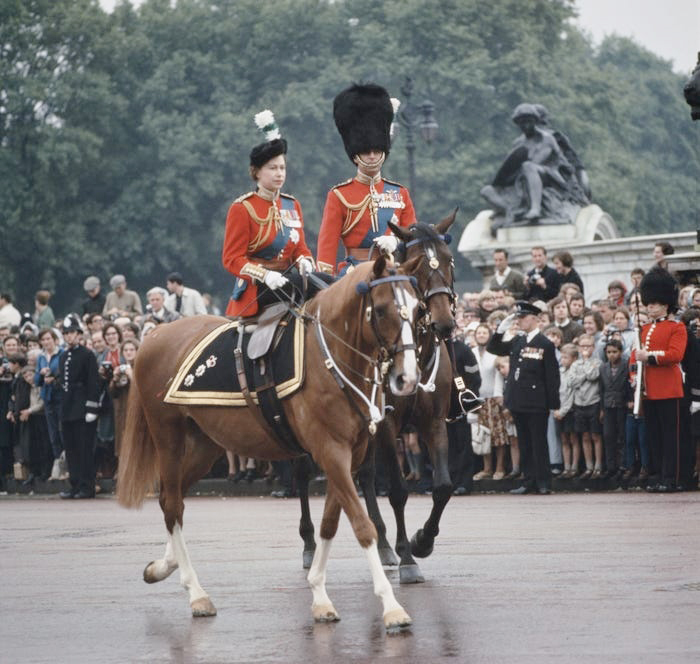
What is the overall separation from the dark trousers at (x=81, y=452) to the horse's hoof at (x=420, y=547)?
1193 cm

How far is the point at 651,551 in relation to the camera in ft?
43.9

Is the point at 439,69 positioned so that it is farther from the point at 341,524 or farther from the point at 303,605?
the point at 303,605

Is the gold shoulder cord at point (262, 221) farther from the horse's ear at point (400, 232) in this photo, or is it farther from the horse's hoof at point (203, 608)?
the horse's hoof at point (203, 608)

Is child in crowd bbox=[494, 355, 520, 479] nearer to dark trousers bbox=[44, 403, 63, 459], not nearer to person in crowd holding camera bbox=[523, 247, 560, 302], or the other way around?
person in crowd holding camera bbox=[523, 247, 560, 302]

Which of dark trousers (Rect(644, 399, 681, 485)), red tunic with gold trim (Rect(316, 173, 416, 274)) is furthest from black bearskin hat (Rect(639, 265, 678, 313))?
red tunic with gold trim (Rect(316, 173, 416, 274))

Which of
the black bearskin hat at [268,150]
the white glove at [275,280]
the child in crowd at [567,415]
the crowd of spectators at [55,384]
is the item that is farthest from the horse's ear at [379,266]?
the crowd of spectators at [55,384]

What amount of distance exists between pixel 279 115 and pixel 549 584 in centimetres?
6003

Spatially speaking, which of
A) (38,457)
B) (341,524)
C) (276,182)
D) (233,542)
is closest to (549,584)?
(276,182)

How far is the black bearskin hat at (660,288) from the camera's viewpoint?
775 inches

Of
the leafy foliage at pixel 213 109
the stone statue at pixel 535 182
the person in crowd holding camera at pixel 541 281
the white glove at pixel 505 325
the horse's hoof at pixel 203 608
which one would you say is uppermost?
the leafy foliage at pixel 213 109

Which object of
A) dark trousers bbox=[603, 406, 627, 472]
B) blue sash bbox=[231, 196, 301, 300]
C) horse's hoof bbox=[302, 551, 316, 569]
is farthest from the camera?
dark trousers bbox=[603, 406, 627, 472]

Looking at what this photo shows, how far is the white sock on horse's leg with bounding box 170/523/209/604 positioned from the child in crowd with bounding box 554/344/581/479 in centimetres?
1015

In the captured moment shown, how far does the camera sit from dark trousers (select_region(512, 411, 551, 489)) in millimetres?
21031

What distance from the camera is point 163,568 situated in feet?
39.8
